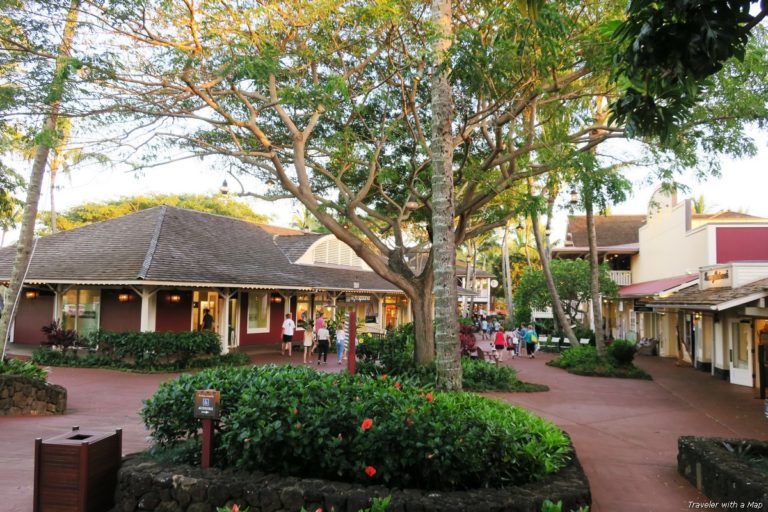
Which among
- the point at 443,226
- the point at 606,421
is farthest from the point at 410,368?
the point at 443,226

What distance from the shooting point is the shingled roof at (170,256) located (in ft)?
57.8

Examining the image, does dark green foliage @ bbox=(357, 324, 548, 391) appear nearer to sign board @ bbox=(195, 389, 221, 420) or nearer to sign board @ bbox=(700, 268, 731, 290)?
sign board @ bbox=(700, 268, 731, 290)

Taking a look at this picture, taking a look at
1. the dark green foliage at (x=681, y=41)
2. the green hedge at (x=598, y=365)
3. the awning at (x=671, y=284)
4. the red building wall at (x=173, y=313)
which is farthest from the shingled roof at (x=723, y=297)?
the red building wall at (x=173, y=313)

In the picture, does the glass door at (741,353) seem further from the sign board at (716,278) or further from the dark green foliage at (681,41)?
the dark green foliage at (681,41)

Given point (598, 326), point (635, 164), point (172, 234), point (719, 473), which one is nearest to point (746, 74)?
point (635, 164)

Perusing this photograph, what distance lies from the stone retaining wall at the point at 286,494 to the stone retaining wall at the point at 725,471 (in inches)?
59.5

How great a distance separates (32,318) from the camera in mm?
20969

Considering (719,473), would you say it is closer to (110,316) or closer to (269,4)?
(269,4)

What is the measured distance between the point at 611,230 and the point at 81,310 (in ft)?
97.6

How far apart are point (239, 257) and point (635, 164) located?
585 inches

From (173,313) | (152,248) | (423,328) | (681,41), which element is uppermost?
(681,41)

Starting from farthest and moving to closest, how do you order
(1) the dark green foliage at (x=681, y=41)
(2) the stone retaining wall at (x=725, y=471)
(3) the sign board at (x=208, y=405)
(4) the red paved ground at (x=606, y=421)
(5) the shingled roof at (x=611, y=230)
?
(5) the shingled roof at (x=611, y=230)
(4) the red paved ground at (x=606, y=421)
(3) the sign board at (x=208, y=405)
(2) the stone retaining wall at (x=725, y=471)
(1) the dark green foliage at (x=681, y=41)

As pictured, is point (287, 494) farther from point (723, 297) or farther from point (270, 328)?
point (270, 328)

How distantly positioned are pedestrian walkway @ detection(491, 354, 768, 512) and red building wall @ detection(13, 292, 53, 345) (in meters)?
16.8
